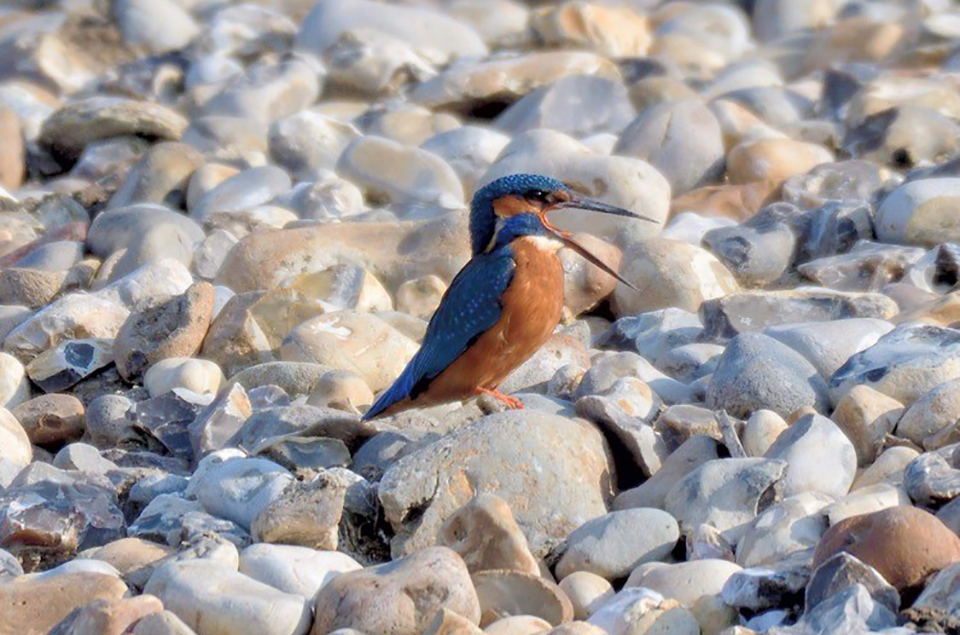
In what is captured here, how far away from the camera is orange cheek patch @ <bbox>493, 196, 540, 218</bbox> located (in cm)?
545

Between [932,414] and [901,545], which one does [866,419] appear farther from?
[901,545]

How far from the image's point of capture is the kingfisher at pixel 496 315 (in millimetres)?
5184

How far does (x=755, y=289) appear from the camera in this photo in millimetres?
6633

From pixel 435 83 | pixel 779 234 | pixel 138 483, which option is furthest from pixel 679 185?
pixel 138 483

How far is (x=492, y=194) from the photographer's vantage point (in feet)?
17.9

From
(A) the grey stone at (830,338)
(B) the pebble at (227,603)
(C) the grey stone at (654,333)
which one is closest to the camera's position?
(B) the pebble at (227,603)

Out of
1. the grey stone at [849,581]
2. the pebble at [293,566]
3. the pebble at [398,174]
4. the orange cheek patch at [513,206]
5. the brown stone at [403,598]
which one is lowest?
the pebble at [398,174]

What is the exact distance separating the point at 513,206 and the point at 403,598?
2.04 metres

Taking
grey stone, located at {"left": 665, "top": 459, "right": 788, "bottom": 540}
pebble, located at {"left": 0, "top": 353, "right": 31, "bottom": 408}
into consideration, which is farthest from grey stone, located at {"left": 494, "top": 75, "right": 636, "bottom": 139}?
grey stone, located at {"left": 665, "top": 459, "right": 788, "bottom": 540}

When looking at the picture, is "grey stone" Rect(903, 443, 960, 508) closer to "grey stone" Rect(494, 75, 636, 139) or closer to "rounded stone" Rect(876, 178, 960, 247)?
"rounded stone" Rect(876, 178, 960, 247)

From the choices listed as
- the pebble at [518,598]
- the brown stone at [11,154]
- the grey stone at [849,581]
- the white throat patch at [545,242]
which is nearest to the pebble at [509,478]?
the pebble at [518,598]

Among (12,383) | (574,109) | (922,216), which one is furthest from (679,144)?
(12,383)

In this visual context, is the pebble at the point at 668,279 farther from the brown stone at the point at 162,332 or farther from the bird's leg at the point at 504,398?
the brown stone at the point at 162,332

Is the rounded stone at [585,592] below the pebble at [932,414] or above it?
above
